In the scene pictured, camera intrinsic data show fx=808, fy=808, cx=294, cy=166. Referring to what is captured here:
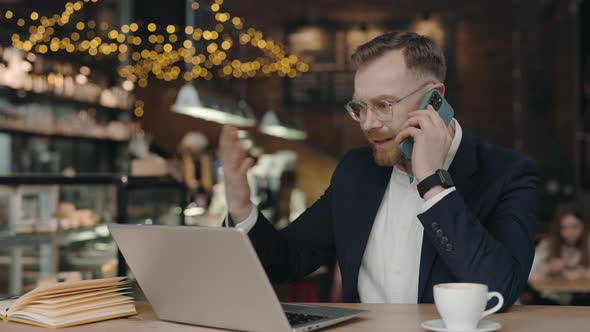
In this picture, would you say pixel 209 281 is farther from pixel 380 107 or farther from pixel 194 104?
pixel 194 104

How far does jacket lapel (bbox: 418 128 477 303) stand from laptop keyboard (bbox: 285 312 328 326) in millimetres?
461

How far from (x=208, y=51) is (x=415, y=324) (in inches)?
317

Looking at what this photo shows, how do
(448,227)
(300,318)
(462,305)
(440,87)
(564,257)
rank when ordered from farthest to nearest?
(564,257)
(440,87)
(448,227)
(300,318)
(462,305)

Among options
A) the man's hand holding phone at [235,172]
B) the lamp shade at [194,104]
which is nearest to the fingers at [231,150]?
the man's hand holding phone at [235,172]

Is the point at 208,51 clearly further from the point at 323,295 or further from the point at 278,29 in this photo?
the point at 323,295

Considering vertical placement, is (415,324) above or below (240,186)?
below

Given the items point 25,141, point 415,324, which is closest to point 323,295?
point 25,141

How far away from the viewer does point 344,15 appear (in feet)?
31.5

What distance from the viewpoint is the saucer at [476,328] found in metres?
1.40

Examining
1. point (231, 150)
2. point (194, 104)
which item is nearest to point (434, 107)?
point (231, 150)

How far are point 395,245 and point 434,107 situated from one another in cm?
A: 38

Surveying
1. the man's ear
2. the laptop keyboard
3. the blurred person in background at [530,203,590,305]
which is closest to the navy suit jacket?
the man's ear

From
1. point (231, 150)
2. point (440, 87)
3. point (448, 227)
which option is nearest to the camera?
point (448, 227)

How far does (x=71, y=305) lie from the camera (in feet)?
5.28
